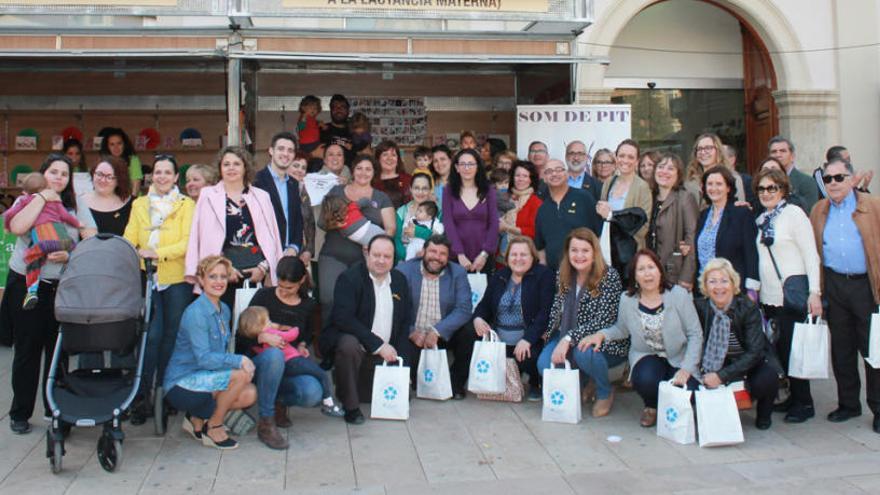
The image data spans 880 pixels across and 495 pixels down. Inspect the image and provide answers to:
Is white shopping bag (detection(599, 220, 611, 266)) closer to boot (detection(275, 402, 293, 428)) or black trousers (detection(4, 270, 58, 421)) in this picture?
boot (detection(275, 402, 293, 428))

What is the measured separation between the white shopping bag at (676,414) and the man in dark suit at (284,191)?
113 inches

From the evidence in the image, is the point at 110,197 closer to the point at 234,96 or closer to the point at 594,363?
the point at 234,96

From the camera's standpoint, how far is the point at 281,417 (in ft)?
17.4

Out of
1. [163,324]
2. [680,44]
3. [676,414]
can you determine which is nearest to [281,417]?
[163,324]

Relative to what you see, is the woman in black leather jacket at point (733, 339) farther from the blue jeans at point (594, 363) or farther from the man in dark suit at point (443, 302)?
the man in dark suit at point (443, 302)

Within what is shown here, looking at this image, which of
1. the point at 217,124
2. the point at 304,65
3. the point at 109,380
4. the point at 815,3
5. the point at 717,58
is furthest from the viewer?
the point at 717,58

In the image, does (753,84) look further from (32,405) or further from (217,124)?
(32,405)

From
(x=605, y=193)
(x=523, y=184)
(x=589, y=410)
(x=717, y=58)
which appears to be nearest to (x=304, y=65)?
(x=523, y=184)

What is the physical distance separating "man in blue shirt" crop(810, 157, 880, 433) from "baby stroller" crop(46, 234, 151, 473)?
4460mm

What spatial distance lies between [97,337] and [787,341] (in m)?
4.44

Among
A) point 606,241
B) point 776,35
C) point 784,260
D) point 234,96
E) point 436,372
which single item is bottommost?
point 436,372

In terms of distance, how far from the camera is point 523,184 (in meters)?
7.01

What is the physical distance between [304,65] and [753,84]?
25.2 ft

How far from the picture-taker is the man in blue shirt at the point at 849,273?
520 centimetres
